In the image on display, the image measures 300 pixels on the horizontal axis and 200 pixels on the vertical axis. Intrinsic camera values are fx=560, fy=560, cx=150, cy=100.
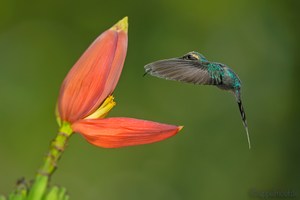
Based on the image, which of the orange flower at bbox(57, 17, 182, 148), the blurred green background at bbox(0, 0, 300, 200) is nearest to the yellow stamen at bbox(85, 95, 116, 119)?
the orange flower at bbox(57, 17, 182, 148)

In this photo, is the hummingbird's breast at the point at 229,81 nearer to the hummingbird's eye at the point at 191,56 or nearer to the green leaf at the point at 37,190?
the hummingbird's eye at the point at 191,56

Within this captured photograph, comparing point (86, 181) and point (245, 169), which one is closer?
point (86, 181)

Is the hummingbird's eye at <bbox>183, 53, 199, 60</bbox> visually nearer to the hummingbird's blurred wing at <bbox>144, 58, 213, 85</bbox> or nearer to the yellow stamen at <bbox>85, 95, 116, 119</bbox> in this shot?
the hummingbird's blurred wing at <bbox>144, 58, 213, 85</bbox>

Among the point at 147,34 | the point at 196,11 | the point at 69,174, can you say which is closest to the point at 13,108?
the point at 69,174

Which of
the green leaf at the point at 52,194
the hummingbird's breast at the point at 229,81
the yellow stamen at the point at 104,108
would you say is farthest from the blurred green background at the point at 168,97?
the green leaf at the point at 52,194

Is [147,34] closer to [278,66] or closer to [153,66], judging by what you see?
[278,66]
